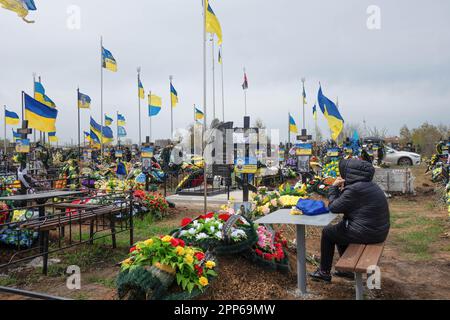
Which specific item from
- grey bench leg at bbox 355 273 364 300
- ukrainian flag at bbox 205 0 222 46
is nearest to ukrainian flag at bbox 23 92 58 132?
ukrainian flag at bbox 205 0 222 46

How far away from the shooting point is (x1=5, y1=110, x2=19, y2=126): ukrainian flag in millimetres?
25541

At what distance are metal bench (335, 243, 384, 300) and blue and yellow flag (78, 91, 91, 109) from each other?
2045 cm

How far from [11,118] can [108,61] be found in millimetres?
10411

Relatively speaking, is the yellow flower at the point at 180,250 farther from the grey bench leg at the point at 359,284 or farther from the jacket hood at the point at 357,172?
the jacket hood at the point at 357,172

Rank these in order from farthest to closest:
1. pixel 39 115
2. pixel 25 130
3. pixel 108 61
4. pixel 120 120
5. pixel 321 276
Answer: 1. pixel 120 120
2. pixel 108 61
3. pixel 39 115
4. pixel 25 130
5. pixel 321 276

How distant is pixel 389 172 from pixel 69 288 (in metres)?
11.7

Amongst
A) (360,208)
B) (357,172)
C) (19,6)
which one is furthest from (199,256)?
(19,6)

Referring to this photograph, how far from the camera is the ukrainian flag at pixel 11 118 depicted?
25.5 meters

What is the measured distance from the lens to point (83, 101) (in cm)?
2211

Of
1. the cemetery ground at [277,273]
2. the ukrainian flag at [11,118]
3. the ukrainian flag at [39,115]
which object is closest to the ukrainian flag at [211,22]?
the ukrainian flag at [39,115]

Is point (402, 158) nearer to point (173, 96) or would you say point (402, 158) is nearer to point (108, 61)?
point (173, 96)

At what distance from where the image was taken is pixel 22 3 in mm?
8883
